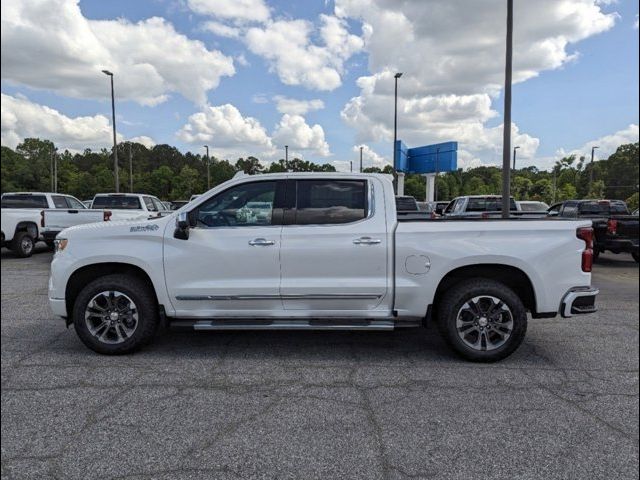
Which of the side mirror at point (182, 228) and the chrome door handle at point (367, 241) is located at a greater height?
the side mirror at point (182, 228)

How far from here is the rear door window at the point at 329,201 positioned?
14.6 feet

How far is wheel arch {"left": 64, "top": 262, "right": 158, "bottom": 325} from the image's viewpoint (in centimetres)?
455

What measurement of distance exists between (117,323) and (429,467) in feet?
10.3

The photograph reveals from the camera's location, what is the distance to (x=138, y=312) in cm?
441

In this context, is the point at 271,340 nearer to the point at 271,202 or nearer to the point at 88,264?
the point at 271,202

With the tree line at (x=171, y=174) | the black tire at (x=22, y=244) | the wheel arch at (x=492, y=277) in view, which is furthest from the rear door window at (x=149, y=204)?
the wheel arch at (x=492, y=277)

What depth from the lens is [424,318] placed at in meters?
4.40

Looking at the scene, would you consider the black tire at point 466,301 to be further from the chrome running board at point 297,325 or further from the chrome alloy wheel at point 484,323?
the chrome running board at point 297,325

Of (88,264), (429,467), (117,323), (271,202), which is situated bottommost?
(429,467)

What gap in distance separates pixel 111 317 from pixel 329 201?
2329 millimetres

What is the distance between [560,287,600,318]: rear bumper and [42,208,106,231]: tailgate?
11190 millimetres

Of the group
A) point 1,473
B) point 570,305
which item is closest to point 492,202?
point 570,305

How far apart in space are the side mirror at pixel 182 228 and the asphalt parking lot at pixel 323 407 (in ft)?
3.74

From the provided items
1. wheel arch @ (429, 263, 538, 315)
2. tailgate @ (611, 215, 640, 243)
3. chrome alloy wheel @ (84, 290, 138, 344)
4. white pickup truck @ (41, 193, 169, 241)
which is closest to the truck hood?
chrome alloy wheel @ (84, 290, 138, 344)
